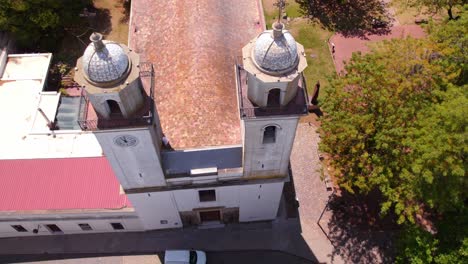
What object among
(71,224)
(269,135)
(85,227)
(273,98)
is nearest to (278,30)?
(273,98)

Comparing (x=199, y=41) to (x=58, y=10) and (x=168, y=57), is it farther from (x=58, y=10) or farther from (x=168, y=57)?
(x=58, y=10)

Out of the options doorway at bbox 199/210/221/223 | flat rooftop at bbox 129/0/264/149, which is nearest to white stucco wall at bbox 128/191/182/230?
doorway at bbox 199/210/221/223

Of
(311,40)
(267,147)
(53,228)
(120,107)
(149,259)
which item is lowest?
(149,259)

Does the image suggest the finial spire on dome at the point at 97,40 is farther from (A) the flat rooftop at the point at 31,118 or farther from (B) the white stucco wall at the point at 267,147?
(A) the flat rooftop at the point at 31,118

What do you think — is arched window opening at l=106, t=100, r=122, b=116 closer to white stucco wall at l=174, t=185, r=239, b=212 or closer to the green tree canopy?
white stucco wall at l=174, t=185, r=239, b=212

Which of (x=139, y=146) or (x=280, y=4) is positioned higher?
(x=139, y=146)

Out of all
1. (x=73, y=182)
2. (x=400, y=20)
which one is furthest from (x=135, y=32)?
(x=400, y=20)

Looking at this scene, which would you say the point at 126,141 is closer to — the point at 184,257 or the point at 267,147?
the point at 267,147
